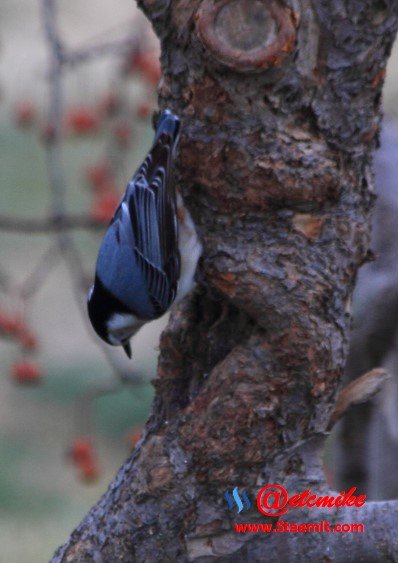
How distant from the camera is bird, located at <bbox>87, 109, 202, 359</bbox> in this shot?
2215 millimetres

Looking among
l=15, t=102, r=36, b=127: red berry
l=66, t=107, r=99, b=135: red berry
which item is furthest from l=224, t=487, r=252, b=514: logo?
l=15, t=102, r=36, b=127: red berry

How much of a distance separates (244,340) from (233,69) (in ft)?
1.73

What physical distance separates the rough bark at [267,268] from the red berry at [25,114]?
73.7 inches

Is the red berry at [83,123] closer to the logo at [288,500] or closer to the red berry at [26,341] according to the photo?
the red berry at [26,341]

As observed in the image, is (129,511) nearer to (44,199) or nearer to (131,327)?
(131,327)

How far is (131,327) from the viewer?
2.54 metres

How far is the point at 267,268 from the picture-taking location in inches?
74.1

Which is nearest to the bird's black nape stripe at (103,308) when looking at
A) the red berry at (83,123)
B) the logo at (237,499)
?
the logo at (237,499)

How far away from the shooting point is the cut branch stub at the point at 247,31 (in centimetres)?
172

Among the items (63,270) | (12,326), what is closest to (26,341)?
(12,326)

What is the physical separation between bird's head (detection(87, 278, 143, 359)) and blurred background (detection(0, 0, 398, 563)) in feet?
0.52

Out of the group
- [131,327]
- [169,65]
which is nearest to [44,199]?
[131,327]

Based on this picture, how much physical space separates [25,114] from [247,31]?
2137 mm

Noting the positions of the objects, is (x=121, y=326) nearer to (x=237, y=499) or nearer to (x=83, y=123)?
(x=237, y=499)
